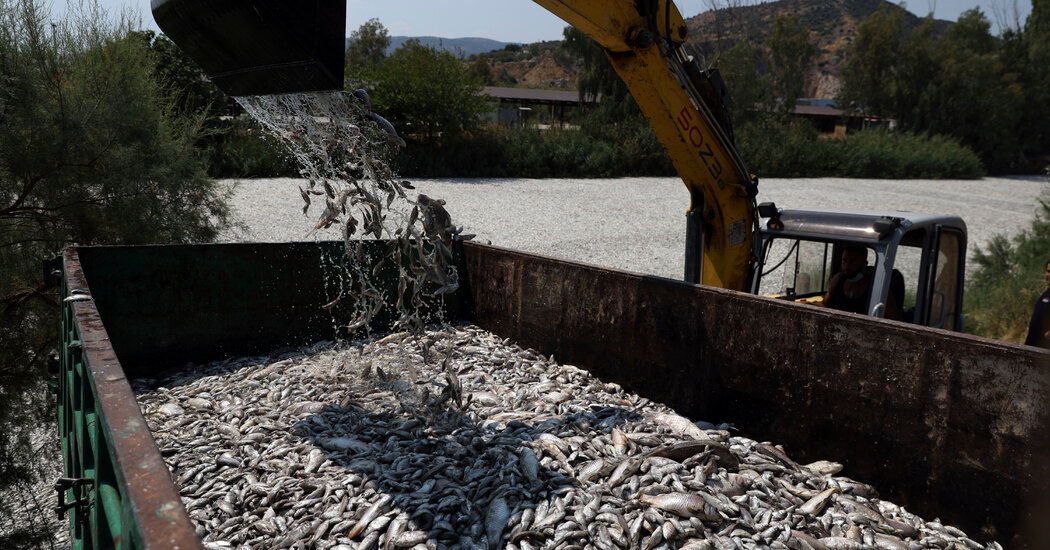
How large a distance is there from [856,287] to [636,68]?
1.90 m

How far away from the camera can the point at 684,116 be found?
4.19 metres

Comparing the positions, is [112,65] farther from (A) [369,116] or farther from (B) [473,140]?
(B) [473,140]

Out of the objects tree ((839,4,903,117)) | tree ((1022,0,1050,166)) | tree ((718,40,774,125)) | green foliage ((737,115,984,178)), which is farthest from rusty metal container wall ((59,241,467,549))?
tree ((1022,0,1050,166))

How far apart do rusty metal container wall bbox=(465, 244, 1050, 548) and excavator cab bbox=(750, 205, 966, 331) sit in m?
0.79

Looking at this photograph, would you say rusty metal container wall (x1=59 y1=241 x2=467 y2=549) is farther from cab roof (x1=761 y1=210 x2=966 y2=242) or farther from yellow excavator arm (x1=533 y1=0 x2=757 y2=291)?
cab roof (x1=761 y1=210 x2=966 y2=242)

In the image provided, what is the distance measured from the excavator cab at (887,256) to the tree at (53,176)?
5860 millimetres

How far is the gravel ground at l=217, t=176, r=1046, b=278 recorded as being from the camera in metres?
11.8

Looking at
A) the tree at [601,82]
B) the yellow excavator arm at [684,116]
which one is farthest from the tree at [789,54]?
the yellow excavator arm at [684,116]

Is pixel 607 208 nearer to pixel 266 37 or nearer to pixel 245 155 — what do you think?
pixel 245 155

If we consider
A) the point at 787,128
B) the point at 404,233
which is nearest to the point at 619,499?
the point at 404,233

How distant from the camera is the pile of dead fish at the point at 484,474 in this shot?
269 centimetres

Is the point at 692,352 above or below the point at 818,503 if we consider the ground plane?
above

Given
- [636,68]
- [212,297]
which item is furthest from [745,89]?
[212,297]

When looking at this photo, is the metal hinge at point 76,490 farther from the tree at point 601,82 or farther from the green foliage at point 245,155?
the tree at point 601,82
